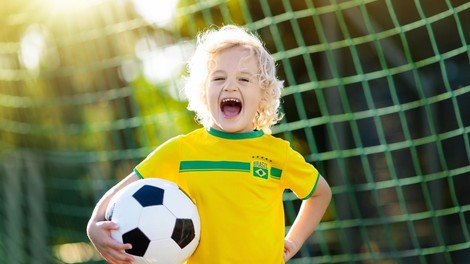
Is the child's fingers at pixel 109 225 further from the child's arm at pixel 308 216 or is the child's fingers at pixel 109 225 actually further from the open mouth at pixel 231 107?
the child's arm at pixel 308 216

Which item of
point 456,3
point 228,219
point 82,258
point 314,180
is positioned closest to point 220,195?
point 228,219

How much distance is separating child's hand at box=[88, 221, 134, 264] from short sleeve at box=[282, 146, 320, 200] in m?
0.49

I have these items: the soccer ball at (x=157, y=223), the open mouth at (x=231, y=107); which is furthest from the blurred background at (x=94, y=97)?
the soccer ball at (x=157, y=223)

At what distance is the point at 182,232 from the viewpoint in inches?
94.5

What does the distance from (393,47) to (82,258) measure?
268cm

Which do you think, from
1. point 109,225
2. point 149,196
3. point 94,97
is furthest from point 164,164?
point 94,97

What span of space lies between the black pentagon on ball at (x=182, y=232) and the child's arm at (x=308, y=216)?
1.21ft

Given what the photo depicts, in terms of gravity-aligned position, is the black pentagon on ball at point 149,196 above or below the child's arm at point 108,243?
above

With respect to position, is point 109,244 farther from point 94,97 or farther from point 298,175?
point 94,97

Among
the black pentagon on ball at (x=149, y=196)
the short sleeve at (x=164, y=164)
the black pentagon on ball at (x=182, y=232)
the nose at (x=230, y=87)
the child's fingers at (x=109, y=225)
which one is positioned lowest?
the black pentagon on ball at (x=182, y=232)

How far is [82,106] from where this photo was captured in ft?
20.2

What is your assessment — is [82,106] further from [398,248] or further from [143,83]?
[398,248]

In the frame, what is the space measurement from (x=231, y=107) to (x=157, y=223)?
14.5 inches

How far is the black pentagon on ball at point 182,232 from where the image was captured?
2396 millimetres
